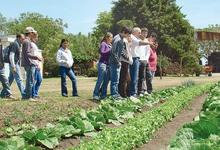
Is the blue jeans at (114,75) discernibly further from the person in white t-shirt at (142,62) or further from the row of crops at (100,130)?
the person in white t-shirt at (142,62)

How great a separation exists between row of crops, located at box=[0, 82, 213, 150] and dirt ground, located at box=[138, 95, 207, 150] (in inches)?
4.2

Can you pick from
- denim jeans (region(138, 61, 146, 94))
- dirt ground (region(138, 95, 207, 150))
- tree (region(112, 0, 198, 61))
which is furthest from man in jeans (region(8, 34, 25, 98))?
tree (region(112, 0, 198, 61))

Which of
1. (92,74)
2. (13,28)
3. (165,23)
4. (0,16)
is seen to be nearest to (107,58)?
(92,74)

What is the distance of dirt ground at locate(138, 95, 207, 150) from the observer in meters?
7.66

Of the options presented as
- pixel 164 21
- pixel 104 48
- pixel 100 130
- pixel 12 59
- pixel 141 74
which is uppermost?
pixel 164 21

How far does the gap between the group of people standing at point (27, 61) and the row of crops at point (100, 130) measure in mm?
1758

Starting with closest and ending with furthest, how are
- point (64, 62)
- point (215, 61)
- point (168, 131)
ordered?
1. point (168, 131)
2. point (64, 62)
3. point (215, 61)

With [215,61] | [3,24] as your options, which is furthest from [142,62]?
[3,24]

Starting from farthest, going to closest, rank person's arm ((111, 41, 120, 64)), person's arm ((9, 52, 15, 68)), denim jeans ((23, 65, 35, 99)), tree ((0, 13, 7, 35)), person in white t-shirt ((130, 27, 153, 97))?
tree ((0, 13, 7, 35)) < person in white t-shirt ((130, 27, 153, 97)) < person's arm ((9, 52, 15, 68)) < person's arm ((111, 41, 120, 64)) < denim jeans ((23, 65, 35, 99))

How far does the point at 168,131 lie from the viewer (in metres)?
9.09

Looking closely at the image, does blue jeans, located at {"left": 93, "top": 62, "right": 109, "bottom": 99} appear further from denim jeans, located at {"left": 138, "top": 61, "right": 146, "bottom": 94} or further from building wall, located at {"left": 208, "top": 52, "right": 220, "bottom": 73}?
building wall, located at {"left": 208, "top": 52, "right": 220, "bottom": 73}

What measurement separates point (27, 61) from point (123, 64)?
2.46 m

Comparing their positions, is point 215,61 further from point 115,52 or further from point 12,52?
point 12,52

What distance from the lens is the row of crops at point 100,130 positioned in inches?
253
